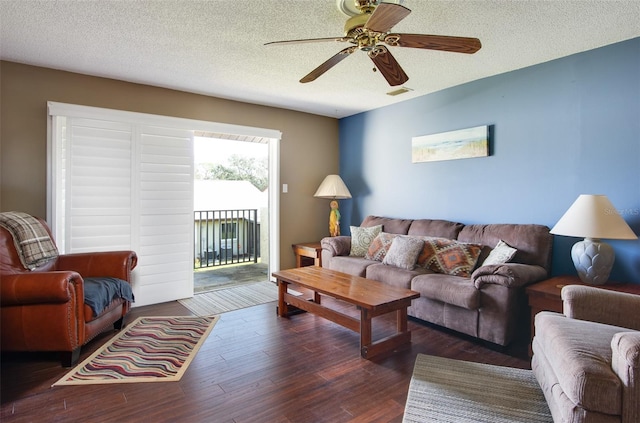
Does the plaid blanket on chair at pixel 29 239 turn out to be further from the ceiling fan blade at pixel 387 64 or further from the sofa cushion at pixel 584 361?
the sofa cushion at pixel 584 361

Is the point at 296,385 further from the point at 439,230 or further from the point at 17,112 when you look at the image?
the point at 17,112

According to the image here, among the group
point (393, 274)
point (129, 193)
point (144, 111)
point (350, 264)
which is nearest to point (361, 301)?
point (393, 274)

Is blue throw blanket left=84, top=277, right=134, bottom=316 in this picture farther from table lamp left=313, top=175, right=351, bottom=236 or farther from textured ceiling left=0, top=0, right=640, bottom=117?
table lamp left=313, top=175, right=351, bottom=236

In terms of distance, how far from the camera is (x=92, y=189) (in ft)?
11.6

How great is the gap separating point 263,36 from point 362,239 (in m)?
2.56

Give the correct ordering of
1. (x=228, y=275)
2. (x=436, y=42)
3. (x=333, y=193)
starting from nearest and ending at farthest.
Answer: (x=436, y=42)
(x=333, y=193)
(x=228, y=275)

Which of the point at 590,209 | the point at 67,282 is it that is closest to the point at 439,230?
the point at 590,209

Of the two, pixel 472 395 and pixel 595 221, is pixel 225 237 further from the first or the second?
pixel 595 221

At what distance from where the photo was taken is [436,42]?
196 centimetres

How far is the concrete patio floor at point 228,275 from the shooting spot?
483cm

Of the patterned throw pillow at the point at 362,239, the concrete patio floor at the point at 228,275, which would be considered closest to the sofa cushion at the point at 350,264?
the patterned throw pillow at the point at 362,239

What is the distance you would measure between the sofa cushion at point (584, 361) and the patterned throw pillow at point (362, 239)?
2437 mm

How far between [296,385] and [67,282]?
1.66 metres

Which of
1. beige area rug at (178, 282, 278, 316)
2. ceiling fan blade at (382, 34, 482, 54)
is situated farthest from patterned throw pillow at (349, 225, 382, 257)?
ceiling fan blade at (382, 34, 482, 54)
